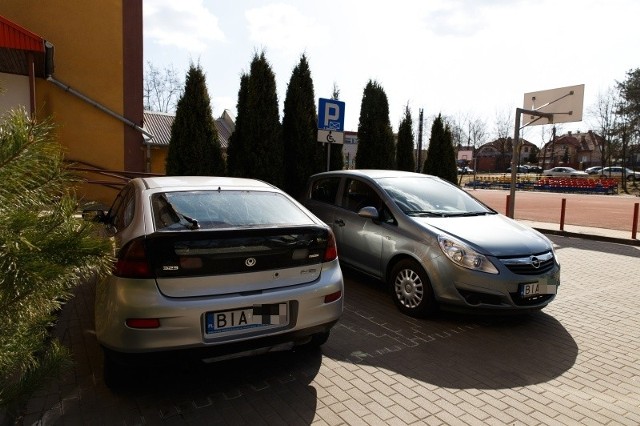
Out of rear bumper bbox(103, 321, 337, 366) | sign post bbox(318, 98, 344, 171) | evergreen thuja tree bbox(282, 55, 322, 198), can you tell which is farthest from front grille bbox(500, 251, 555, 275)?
evergreen thuja tree bbox(282, 55, 322, 198)

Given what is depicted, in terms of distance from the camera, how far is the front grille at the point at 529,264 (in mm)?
4309

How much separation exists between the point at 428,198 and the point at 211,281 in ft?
11.6

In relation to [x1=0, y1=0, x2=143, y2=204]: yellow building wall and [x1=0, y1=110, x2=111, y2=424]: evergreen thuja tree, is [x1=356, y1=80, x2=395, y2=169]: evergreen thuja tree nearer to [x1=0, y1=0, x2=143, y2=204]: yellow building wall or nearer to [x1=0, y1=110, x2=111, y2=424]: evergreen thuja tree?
[x1=0, y1=0, x2=143, y2=204]: yellow building wall

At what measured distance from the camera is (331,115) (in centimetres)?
888

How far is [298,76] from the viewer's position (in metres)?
11.0

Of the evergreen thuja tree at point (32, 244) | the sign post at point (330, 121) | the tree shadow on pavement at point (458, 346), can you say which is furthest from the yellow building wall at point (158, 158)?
the evergreen thuja tree at point (32, 244)

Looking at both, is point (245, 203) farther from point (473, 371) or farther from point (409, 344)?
point (473, 371)

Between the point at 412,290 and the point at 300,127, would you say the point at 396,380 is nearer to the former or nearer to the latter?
the point at 412,290

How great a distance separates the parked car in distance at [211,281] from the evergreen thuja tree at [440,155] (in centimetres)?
1157

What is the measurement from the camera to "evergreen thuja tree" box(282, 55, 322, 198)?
1094cm

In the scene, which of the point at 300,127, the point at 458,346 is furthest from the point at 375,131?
the point at 458,346

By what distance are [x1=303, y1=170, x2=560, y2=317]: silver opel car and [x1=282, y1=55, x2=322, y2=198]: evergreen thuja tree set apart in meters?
4.86

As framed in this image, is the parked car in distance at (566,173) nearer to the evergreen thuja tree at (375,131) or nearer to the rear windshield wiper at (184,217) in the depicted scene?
the evergreen thuja tree at (375,131)

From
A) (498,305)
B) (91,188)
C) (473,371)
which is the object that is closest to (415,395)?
(473,371)
